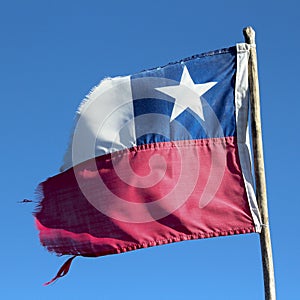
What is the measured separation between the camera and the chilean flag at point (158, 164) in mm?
13453

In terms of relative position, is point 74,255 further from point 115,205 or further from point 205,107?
point 205,107

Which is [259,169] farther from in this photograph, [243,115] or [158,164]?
[158,164]

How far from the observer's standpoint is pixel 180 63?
14250mm

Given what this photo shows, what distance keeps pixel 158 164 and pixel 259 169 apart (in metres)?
1.73

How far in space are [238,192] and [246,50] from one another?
7.07 feet

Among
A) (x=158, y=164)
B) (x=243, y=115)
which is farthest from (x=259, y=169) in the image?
(x=158, y=164)

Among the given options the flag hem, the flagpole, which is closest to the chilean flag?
the flag hem

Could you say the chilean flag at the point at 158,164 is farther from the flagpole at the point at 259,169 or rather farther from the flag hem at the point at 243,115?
the flagpole at the point at 259,169

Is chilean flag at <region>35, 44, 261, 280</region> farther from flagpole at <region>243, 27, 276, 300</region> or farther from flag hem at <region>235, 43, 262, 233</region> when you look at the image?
flagpole at <region>243, 27, 276, 300</region>

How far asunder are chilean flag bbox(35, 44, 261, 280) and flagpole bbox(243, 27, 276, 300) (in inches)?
4.9

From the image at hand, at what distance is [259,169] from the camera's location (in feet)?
42.7

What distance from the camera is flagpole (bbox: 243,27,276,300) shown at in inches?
488

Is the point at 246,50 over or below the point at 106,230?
over

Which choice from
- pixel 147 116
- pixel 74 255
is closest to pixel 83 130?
pixel 147 116
